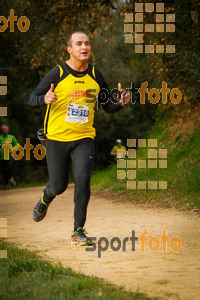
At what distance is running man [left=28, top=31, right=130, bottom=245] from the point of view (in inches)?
266

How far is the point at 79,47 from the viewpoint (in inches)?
269

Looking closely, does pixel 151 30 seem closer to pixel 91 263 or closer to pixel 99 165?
pixel 91 263

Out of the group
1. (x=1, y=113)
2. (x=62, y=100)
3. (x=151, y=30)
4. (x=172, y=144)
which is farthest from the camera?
(x=1, y=113)

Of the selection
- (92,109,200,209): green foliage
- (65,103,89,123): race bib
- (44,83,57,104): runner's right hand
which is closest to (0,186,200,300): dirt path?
(92,109,200,209): green foliage

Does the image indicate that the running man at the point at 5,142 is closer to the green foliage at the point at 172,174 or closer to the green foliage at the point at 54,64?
the green foliage at the point at 54,64

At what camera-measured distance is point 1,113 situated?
1200 inches

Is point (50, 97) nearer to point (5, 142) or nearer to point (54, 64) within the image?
point (5, 142)

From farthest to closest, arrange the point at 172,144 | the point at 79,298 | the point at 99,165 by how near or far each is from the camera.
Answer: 1. the point at 99,165
2. the point at 172,144
3. the point at 79,298

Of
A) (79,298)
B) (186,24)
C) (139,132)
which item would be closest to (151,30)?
(186,24)

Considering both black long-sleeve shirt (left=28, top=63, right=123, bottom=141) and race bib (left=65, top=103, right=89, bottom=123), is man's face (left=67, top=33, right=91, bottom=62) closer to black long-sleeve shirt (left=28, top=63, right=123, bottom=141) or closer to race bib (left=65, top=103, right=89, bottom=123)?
black long-sleeve shirt (left=28, top=63, right=123, bottom=141)

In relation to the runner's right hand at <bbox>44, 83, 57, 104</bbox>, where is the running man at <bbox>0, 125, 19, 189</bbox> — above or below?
below

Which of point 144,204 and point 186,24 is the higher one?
point 186,24

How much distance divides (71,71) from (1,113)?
79.3ft

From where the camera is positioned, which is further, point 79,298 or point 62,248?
point 62,248
